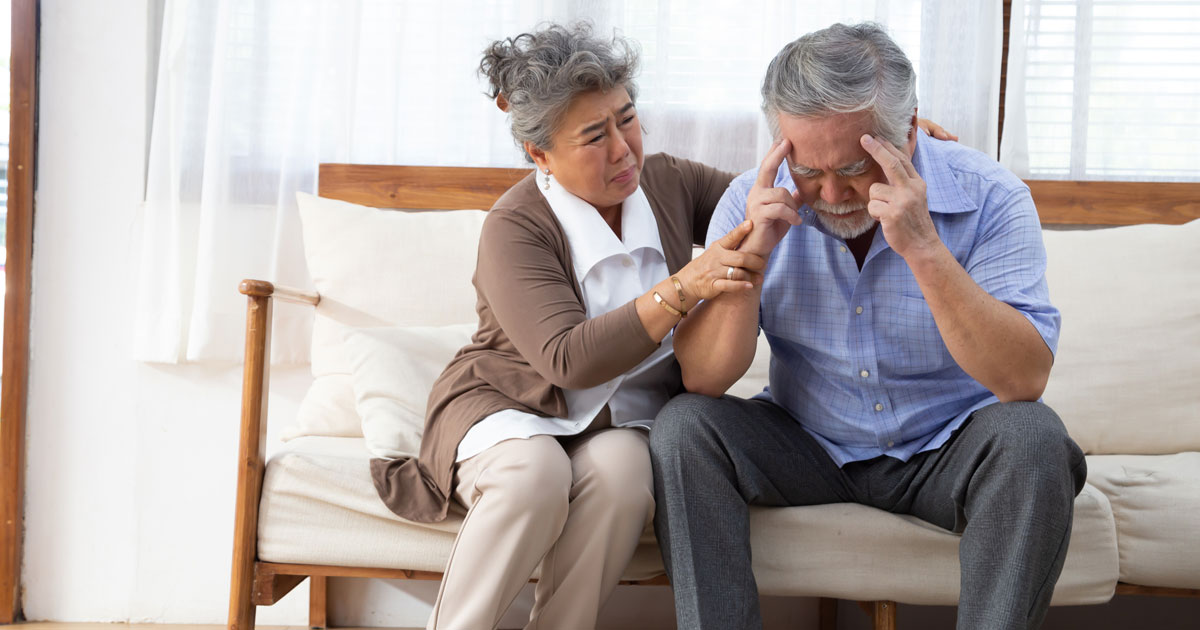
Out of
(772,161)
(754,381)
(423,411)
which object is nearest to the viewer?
(772,161)

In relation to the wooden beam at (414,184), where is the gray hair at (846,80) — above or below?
above

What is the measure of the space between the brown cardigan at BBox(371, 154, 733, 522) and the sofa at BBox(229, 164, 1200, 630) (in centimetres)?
7

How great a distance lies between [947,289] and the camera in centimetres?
123

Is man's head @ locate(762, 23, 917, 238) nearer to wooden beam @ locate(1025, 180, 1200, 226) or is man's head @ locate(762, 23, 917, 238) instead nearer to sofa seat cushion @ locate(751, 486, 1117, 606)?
sofa seat cushion @ locate(751, 486, 1117, 606)

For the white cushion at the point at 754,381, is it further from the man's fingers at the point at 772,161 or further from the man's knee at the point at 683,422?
the man's fingers at the point at 772,161

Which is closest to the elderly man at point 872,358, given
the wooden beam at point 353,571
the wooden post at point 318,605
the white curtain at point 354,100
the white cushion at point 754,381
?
the wooden beam at point 353,571

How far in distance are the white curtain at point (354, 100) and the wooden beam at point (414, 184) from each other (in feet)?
0.14

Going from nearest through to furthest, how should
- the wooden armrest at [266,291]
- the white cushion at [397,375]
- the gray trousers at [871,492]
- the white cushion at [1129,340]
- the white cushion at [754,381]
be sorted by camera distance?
the gray trousers at [871,492] < the wooden armrest at [266,291] < the white cushion at [397,375] < the white cushion at [1129,340] < the white cushion at [754,381]

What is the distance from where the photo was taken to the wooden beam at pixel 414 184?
7.57ft

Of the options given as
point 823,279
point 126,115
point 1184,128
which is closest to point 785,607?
point 823,279

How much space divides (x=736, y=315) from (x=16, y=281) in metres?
1.86

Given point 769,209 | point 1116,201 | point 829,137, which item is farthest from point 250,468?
point 1116,201

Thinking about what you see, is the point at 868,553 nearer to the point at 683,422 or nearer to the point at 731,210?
the point at 683,422

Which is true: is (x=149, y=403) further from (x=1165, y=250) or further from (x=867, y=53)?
(x=1165, y=250)
